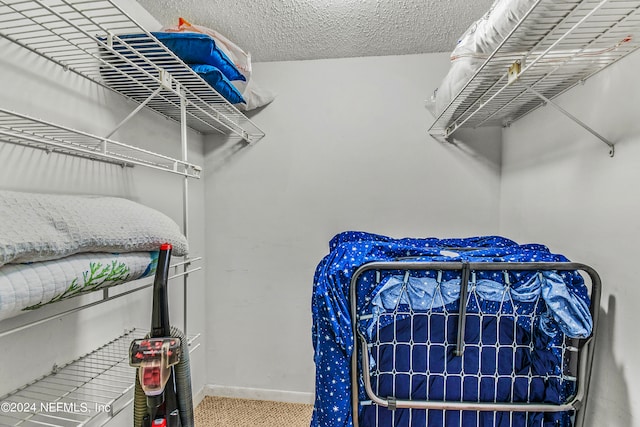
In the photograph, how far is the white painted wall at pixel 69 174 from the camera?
3.05 feet

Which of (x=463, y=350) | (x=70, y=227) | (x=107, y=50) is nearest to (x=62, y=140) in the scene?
(x=107, y=50)

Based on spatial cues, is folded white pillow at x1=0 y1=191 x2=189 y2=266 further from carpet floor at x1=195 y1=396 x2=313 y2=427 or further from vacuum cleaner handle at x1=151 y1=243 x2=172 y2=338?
carpet floor at x1=195 y1=396 x2=313 y2=427

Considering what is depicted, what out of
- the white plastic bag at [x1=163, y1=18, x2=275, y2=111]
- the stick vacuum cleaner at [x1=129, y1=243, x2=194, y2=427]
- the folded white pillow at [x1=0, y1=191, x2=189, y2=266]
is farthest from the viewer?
the white plastic bag at [x1=163, y1=18, x2=275, y2=111]

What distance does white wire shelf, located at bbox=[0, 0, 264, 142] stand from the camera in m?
0.90

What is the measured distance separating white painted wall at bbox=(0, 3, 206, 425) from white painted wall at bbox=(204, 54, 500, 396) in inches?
19.6

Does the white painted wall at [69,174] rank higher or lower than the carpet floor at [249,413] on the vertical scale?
higher

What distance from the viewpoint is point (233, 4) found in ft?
4.80

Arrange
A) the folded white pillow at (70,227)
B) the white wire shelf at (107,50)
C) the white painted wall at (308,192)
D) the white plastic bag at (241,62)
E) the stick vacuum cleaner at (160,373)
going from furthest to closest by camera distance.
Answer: the white painted wall at (308,192)
the white plastic bag at (241,62)
the white wire shelf at (107,50)
the stick vacuum cleaner at (160,373)
the folded white pillow at (70,227)

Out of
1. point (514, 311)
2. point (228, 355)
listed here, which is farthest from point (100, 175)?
point (514, 311)

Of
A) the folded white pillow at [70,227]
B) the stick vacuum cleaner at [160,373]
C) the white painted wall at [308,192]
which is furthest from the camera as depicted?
the white painted wall at [308,192]

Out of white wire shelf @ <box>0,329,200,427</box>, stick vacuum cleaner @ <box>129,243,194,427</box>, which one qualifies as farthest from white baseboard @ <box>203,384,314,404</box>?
stick vacuum cleaner @ <box>129,243,194,427</box>

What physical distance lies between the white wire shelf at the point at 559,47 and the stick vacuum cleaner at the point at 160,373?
1127 mm

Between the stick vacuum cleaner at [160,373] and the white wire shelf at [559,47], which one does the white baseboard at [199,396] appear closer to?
the stick vacuum cleaner at [160,373]

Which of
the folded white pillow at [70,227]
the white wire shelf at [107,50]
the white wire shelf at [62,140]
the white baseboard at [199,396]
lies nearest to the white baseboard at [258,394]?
the white baseboard at [199,396]
